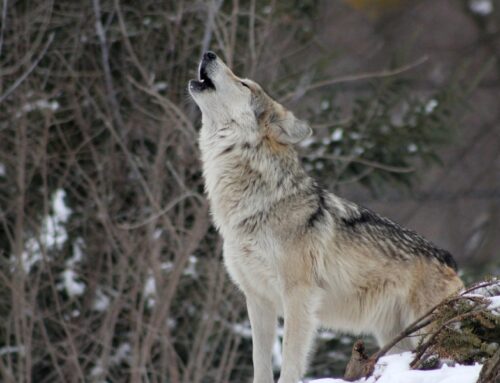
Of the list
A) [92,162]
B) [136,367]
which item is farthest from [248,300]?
[92,162]

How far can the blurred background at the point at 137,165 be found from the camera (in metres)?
10.6

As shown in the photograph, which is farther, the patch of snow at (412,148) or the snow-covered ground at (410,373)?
the patch of snow at (412,148)

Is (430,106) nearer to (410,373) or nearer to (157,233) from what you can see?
(157,233)

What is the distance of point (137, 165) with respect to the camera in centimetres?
1160

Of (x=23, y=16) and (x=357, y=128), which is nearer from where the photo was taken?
(x=23, y=16)

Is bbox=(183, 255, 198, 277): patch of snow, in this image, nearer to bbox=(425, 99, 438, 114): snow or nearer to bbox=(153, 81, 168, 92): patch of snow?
bbox=(153, 81, 168, 92): patch of snow

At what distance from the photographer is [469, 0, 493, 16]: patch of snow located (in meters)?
21.9

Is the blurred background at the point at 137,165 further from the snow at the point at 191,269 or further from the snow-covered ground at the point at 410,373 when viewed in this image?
the snow-covered ground at the point at 410,373

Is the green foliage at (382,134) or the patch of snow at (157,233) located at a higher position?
the green foliage at (382,134)

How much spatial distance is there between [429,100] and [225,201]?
674 centimetres

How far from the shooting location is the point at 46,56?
471 inches

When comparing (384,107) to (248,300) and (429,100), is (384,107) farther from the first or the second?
(248,300)

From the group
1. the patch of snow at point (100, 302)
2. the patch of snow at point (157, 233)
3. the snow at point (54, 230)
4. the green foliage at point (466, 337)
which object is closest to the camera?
the green foliage at point (466, 337)

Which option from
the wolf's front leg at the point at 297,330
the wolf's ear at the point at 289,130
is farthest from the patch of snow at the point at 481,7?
the wolf's front leg at the point at 297,330
